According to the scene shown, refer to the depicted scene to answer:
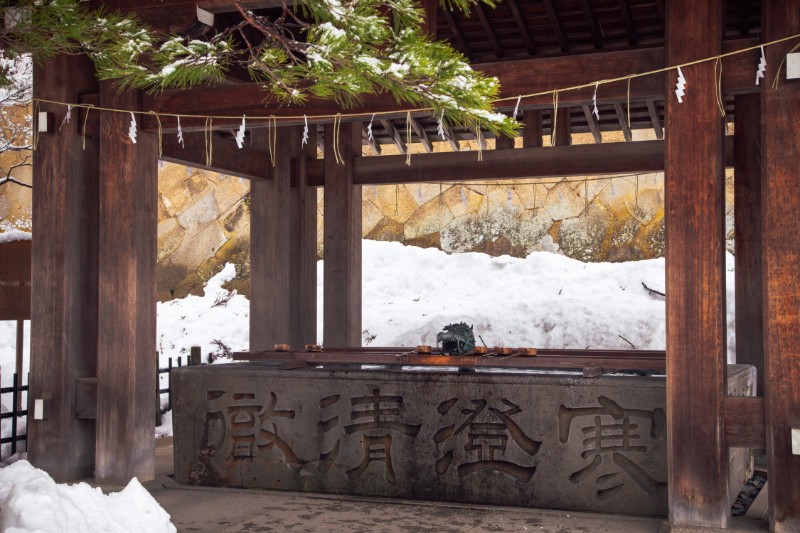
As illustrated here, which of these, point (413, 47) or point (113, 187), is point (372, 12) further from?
point (113, 187)

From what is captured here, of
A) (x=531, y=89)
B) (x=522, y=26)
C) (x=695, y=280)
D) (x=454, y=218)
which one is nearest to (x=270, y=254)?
(x=522, y=26)

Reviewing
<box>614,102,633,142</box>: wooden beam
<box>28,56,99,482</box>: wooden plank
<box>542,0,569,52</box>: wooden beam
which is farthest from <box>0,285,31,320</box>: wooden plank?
<box>614,102,633,142</box>: wooden beam

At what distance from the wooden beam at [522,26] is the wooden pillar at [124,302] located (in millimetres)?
3310

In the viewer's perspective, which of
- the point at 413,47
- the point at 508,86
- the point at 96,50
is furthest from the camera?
the point at 508,86

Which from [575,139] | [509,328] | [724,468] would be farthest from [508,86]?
[575,139]

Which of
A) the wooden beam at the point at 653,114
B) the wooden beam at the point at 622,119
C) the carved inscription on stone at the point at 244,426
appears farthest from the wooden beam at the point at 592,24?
the carved inscription on stone at the point at 244,426

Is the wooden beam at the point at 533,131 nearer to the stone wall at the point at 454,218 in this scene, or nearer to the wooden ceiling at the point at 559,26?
the wooden ceiling at the point at 559,26

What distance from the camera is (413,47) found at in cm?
354

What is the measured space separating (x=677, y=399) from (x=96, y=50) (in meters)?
3.93

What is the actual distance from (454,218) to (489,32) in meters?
16.4

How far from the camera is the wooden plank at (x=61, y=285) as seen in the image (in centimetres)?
695

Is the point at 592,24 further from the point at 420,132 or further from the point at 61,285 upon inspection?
the point at 61,285

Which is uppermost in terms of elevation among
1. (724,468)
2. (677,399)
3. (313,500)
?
(677,399)

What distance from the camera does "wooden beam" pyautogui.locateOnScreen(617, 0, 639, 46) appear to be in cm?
739
